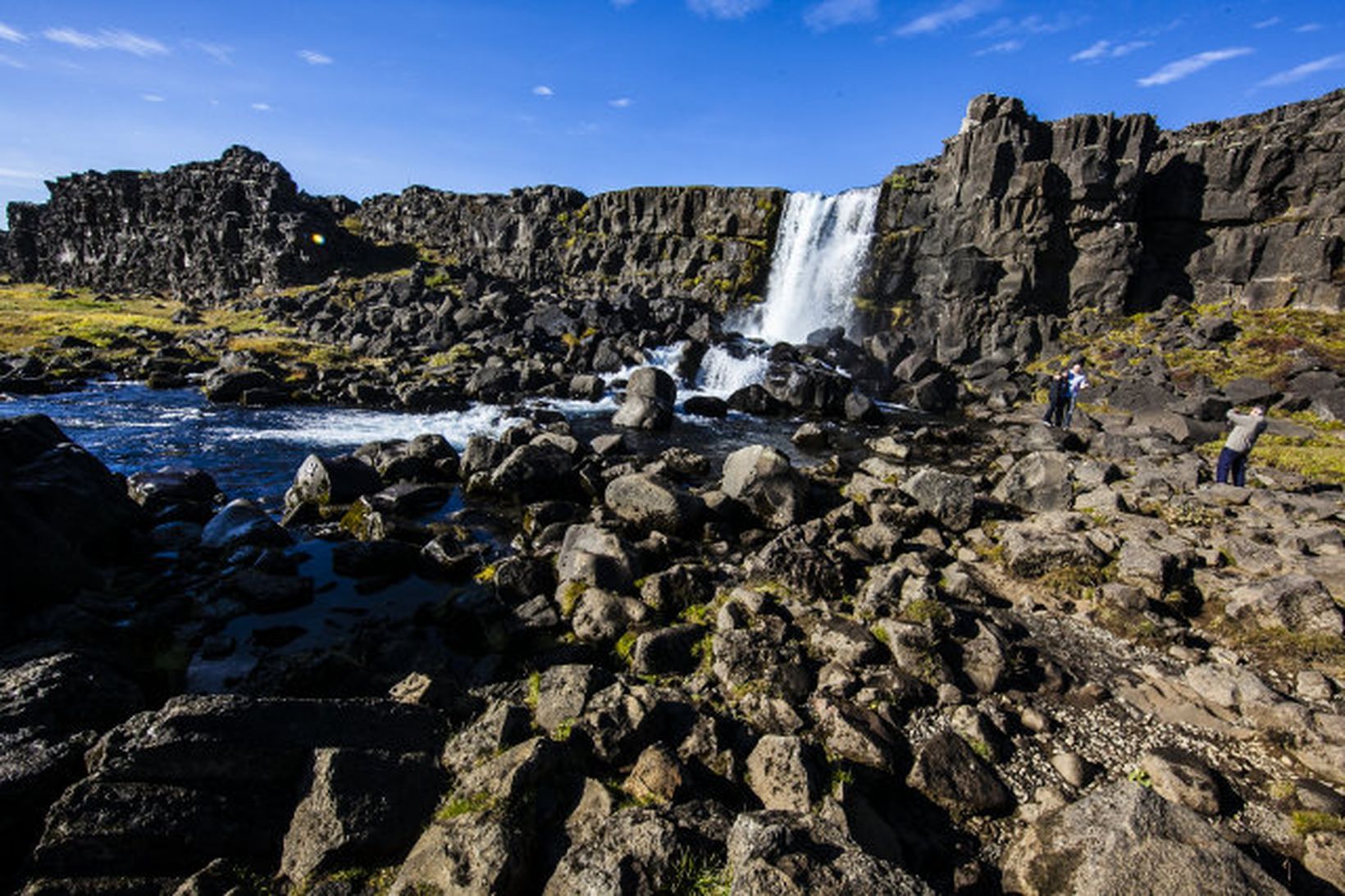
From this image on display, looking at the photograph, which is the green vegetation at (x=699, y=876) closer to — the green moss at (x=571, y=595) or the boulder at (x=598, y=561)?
the green moss at (x=571, y=595)

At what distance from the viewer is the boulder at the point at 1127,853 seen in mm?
5168

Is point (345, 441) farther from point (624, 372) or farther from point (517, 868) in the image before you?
point (517, 868)

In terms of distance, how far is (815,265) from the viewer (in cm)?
6297

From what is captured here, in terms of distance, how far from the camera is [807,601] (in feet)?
39.2

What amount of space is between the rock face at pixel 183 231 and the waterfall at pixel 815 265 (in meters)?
71.5

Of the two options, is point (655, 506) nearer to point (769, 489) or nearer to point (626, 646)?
point (769, 489)

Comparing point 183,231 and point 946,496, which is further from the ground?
point 183,231

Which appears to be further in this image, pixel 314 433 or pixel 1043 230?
pixel 1043 230

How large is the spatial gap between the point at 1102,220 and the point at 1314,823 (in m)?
57.9

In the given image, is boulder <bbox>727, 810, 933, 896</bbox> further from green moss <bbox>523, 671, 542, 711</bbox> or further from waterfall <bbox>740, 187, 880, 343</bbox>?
waterfall <bbox>740, 187, 880, 343</bbox>

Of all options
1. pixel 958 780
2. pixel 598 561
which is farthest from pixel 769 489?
pixel 958 780

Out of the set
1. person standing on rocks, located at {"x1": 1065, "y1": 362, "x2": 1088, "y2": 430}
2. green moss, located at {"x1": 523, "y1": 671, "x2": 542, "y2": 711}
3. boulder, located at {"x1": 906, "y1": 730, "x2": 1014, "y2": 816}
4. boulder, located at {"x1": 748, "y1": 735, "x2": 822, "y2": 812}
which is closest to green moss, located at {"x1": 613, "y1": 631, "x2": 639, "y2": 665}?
green moss, located at {"x1": 523, "y1": 671, "x2": 542, "y2": 711}

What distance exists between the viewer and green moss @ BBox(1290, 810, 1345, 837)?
21.6ft

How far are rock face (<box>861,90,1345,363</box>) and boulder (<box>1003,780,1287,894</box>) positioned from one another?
49.3m
